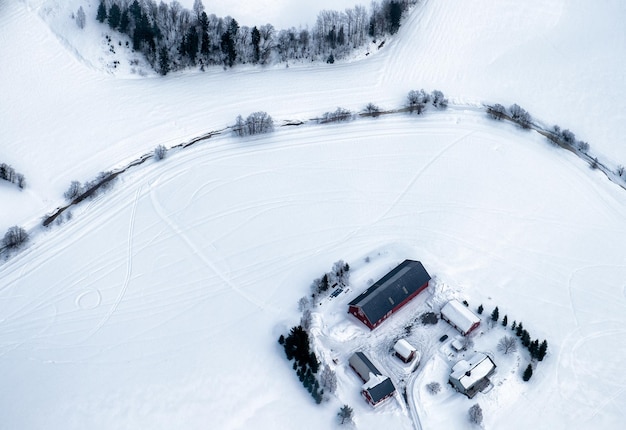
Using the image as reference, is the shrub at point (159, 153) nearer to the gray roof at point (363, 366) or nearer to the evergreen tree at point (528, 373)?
the gray roof at point (363, 366)

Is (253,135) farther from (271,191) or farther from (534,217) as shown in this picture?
(534,217)

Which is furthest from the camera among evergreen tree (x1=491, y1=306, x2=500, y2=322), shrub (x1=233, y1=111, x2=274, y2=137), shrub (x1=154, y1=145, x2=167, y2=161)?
shrub (x1=233, y1=111, x2=274, y2=137)

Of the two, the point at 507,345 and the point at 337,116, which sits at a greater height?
the point at 337,116

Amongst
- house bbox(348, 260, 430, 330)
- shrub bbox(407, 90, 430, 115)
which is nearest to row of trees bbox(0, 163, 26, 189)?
house bbox(348, 260, 430, 330)

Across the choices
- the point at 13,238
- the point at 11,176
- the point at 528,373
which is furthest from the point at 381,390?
the point at 11,176

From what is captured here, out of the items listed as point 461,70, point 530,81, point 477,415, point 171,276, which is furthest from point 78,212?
point 530,81

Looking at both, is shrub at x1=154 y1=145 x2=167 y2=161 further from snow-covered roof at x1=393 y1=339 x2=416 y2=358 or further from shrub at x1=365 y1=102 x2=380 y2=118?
snow-covered roof at x1=393 y1=339 x2=416 y2=358

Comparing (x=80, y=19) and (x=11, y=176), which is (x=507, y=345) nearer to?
(x=11, y=176)

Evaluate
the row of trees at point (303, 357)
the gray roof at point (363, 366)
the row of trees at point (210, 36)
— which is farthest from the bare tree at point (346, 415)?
the row of trees at point (210, 36)
